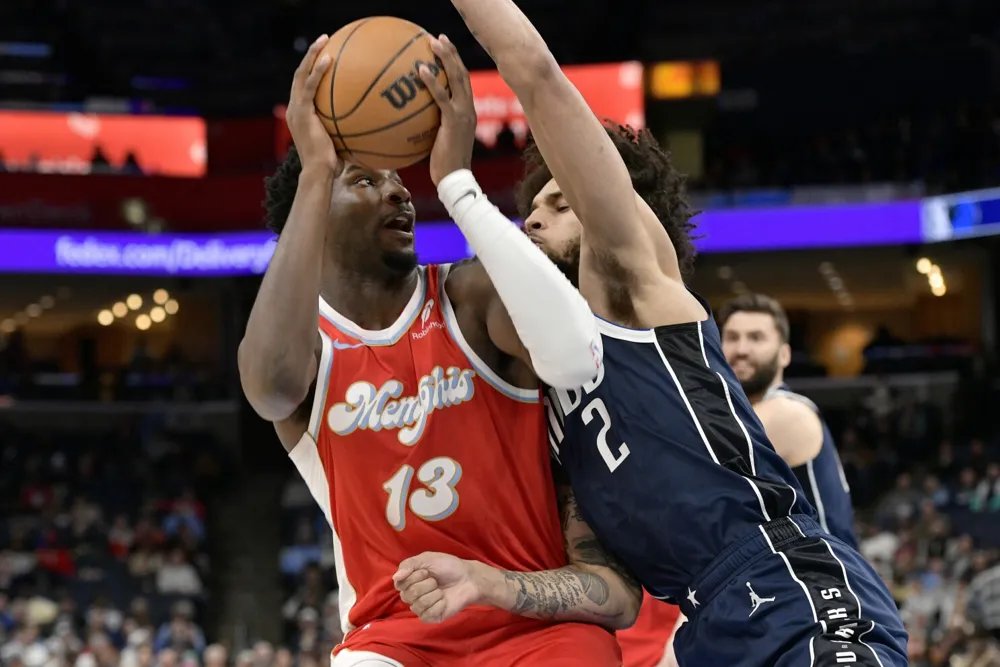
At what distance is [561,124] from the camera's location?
9.60 ft

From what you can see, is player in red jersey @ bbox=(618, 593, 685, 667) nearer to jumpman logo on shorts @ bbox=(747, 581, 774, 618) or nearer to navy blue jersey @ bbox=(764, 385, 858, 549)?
navy blue jersey @ bbox=(764, 385, 858, 549)

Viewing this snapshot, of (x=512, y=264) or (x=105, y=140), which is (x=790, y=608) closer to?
(x=512, y=264)

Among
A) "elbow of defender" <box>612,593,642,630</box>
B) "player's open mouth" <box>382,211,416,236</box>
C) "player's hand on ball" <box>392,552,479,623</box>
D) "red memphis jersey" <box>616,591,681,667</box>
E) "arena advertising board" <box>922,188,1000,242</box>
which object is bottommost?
"red memphis jersey" <box>616,591,681,667</box>

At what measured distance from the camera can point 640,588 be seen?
10.7ft

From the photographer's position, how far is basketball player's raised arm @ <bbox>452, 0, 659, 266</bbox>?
9.48ft

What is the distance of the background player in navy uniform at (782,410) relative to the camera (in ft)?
15.6

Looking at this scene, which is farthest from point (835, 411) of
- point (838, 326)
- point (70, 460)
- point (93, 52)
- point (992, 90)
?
point (93, 52)

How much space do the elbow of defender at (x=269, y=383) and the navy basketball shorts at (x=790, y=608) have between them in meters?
1.06

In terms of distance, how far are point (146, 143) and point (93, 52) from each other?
3.45 metres

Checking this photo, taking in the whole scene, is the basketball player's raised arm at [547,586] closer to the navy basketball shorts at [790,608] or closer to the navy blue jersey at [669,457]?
the navy blue jersey at [669,457]

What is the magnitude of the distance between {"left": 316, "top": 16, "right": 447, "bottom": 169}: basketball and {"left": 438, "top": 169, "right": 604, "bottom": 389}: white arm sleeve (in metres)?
0.15

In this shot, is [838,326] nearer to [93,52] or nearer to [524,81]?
[93,52]

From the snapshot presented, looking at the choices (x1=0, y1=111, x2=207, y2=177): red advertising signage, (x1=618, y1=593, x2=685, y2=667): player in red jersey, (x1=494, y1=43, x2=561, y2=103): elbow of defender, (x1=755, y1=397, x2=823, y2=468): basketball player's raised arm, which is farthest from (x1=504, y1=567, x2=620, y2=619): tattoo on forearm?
(x1=0, y1=111, x2=207, y2=177): red advertising signage

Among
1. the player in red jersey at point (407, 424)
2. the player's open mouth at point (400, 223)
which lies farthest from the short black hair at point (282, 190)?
the player's open mouth at point (400, 223)
